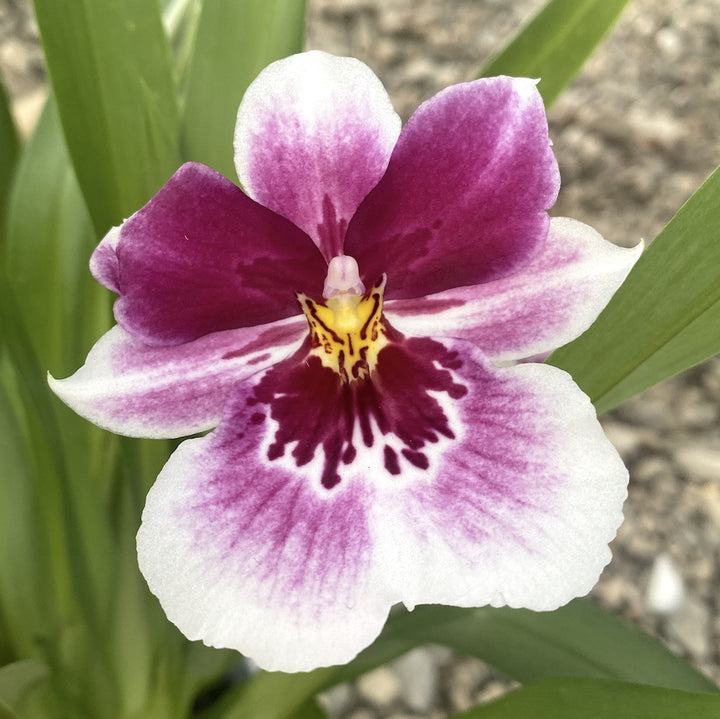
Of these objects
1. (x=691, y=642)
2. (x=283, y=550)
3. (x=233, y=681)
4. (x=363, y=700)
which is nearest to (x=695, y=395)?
(x=691, y=642)

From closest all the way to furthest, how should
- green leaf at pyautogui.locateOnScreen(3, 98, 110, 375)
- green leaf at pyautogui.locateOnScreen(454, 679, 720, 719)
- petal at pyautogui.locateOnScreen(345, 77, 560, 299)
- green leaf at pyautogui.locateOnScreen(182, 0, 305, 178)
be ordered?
1. petal at pyautogui.locateOnScreen(345, 77, 560, 299)
2. green leaf at pyautogui.locateOnScreen(454, 679, 720, 719)
3. green leaf at pyautogui.locateOnScreen(182, 0, 305, 178)
4. green leaf at pyautogui.locateOnScreen(3, 98, 110, 375)

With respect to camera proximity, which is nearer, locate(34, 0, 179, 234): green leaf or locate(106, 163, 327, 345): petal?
locate(106, 163, 327, 345): petal

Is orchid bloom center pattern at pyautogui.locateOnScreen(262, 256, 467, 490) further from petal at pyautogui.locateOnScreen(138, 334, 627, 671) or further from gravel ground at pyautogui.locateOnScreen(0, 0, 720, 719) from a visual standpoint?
gravel ground at pyautogui.locateOnScreen(0, 0, 720, 719)

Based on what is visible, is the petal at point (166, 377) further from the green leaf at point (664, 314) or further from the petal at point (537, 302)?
the green leaf at point (664, 314)

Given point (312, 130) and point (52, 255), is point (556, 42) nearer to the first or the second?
point (312, 130)

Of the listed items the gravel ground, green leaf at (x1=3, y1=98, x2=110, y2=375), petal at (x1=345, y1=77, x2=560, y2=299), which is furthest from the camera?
the gravel ground

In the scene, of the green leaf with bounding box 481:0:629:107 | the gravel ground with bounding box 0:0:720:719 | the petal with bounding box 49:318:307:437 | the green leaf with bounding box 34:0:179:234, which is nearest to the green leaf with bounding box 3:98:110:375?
the green leaf with bounding box 34:0:179:234

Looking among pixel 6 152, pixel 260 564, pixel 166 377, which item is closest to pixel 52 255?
pixel 6 152
